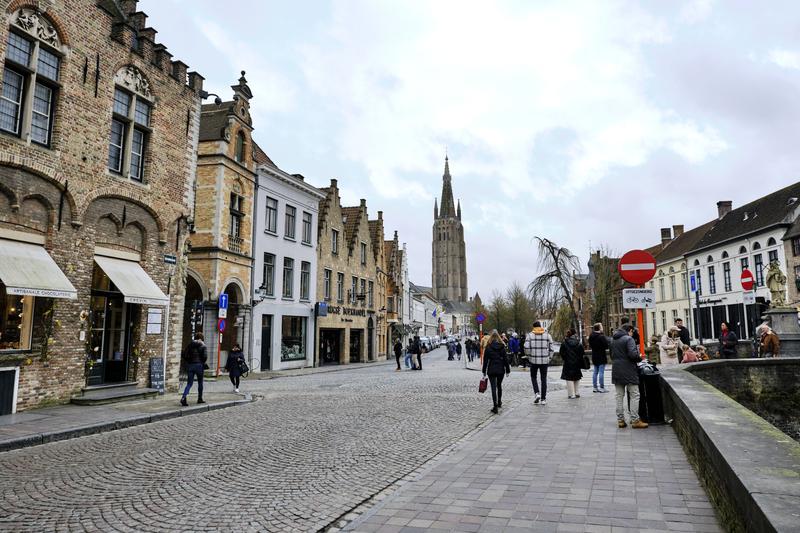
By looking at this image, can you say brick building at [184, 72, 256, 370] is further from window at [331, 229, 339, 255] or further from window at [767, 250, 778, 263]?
window at [767, 250, 778, 263]

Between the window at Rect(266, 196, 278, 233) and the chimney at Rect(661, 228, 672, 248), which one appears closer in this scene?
the window at Rect(266, 196, 278, 233)

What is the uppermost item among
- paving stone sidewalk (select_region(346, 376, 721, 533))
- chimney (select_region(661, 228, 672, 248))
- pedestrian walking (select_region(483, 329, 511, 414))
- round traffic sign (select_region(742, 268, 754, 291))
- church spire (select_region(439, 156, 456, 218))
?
church spire (select_region(439, 156, 456, 218))

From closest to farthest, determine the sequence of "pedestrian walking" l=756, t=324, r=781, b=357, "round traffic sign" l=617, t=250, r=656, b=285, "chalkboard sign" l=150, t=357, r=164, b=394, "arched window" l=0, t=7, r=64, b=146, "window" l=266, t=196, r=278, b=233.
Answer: "round traffic sign" l=617, t=250, r=656, b=285, "arched window" l=0, t=7, r=64, b=146, "chalkboard sign" l=150, t=357, r=164, b=394, "pedestrian walking" l=756, t=324, r=781, b=357, "window" l=266, t=196, r=278, b=233

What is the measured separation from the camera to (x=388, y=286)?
1972 inches

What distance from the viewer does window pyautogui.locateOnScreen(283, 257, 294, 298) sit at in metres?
30.8

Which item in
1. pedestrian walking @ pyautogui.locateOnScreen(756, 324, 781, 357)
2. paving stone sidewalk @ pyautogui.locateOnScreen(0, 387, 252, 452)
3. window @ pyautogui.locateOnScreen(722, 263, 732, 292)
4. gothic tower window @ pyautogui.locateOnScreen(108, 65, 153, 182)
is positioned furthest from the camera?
window @ pyautogui.locateOnScreen(722, 263, 732, 292)

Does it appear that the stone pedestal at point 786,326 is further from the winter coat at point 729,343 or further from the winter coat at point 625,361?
the winter coat at point 625,361

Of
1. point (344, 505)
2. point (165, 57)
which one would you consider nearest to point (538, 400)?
point (344, 505)

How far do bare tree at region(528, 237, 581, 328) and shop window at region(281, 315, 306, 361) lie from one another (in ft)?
45.8

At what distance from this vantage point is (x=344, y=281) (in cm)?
3853

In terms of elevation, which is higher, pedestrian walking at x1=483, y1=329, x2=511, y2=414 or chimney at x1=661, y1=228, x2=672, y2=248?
chimney at x1=661, y1=228, x2=672, y2=248

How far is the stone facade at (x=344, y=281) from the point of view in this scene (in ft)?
116

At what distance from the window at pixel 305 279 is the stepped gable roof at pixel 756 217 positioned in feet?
107

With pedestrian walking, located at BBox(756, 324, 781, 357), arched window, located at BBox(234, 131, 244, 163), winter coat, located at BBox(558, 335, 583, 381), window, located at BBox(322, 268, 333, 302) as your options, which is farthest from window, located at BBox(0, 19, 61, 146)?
window, located at BBox(322, 268, 333, 302)
